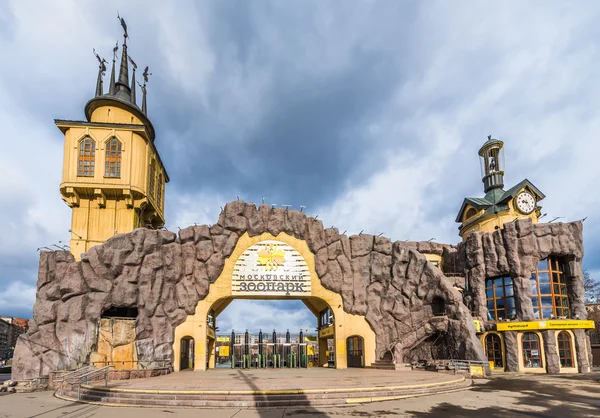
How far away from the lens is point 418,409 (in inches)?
605

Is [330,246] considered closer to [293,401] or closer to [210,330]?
Answer: [210,330]

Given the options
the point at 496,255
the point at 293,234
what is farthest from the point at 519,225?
the point at 293,234

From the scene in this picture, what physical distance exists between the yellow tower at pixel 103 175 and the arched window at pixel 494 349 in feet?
96.6

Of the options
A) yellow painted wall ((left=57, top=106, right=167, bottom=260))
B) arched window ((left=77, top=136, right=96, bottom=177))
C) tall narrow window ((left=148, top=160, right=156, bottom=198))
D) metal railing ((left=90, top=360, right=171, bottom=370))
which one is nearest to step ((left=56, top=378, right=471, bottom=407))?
metal railing ((left=90, top=360, right=171, bottom=370))

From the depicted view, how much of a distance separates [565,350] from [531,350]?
2469 mm

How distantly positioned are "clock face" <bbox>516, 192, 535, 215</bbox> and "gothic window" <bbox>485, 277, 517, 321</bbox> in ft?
32.5

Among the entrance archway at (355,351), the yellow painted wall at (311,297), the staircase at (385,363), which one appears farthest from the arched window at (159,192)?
the staircase at (385,363)

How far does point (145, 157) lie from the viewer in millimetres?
37500

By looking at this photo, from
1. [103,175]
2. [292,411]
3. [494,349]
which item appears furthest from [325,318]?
[292,411]

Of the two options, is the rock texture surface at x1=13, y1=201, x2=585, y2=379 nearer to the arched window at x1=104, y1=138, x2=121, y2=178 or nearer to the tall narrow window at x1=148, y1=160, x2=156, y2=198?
the arched window at x1=104, y1=138, x2=121, y2=178

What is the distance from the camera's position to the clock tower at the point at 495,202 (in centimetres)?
4228

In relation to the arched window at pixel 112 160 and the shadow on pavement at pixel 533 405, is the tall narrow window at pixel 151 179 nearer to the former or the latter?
the arched window at pixel 112 160

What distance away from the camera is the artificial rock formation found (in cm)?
2911

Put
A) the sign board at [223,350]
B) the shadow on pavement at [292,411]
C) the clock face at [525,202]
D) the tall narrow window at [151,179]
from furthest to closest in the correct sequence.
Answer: the clock face at [525,202] < the sign board at [223,350] < the tall narrow window at [151,179] < the shadow on pavement at [292,411]
